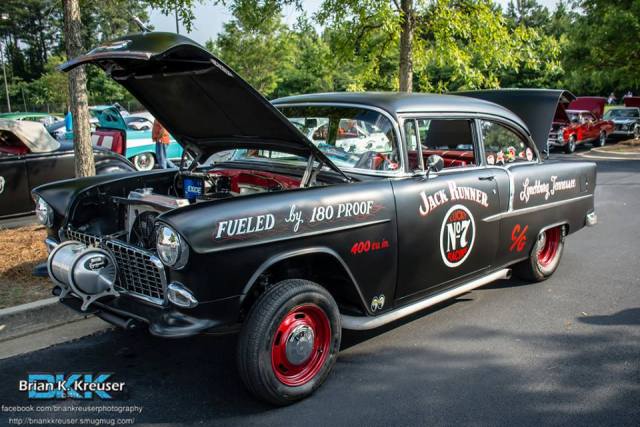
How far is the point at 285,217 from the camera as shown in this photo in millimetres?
3051

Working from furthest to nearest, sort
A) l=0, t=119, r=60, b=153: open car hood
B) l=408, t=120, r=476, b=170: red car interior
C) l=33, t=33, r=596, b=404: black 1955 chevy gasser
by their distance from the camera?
l=0, t=119, r=60, b=153: open car hood
l=408, t=120, r=476, b=170: red car interior
l=33, t=33, r=596, b=404: black 1955 chevy gasser

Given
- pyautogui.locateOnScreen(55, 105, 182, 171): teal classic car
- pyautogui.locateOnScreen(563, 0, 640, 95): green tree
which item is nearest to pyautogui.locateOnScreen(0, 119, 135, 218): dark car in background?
pyautogui.locateOnScreen(55, 105, 182, 171): teal classic car

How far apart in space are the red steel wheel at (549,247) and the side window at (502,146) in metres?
0.79

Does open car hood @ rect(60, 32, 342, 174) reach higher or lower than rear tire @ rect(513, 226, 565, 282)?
higher

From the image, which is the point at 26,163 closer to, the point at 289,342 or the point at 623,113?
the point at 289,342

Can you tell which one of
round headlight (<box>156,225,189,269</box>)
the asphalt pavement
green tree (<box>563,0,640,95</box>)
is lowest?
the asphalt pavement

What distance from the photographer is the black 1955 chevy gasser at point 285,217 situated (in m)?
2.93

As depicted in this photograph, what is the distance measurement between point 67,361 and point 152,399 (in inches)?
32.6

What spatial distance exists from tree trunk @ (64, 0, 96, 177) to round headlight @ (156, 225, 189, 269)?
13.3ft

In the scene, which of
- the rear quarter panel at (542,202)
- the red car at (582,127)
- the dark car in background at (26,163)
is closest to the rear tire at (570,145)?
the red car at (582,127)

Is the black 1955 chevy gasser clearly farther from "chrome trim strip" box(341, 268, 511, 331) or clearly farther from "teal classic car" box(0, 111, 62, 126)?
"teal classic car" box(0, 111, 62, 126)

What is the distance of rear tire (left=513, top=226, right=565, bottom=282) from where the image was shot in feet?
17.0

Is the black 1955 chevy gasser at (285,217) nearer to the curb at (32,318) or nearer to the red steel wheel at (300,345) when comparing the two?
the red steel wheel at (300,345)

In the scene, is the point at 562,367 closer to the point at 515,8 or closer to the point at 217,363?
the point at 217,363
